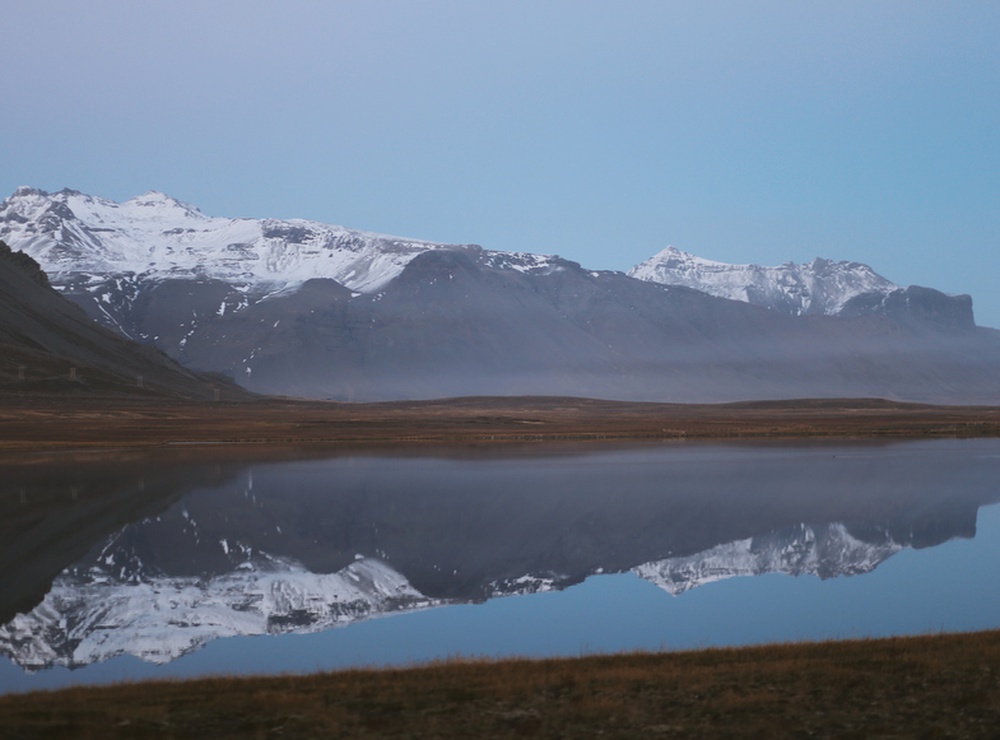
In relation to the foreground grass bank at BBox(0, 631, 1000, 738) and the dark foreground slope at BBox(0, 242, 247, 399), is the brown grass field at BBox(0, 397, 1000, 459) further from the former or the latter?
the foreground grass bank at BBox(0, 631, 1000, 738)

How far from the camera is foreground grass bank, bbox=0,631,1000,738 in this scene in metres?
12.6

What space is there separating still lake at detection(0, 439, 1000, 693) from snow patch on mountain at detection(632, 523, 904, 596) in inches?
4.9

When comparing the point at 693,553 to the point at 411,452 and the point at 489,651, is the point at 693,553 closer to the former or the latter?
the point at 489,651

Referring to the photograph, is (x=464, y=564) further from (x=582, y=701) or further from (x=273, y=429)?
(x=273, y=429)

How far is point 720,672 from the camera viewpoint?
50.5 feet

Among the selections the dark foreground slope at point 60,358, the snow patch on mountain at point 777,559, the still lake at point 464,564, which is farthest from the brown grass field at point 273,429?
the snow patch on mountain at point 777,559

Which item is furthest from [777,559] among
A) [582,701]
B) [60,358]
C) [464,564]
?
[60,358]

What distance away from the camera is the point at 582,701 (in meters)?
13.9

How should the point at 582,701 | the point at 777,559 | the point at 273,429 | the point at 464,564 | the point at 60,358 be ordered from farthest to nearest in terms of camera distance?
1. the point at 60,358
2. the point at 273,429
3. the point at 777,559
4. the point at 464,564
5. the point at 582,701

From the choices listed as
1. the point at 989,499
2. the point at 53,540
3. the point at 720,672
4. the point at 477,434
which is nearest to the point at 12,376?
the point at 477,434

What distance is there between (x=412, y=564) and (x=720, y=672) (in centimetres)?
1506

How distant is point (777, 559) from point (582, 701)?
56.2 ft

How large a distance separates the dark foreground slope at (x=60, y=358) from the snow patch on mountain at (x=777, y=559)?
124257 mm

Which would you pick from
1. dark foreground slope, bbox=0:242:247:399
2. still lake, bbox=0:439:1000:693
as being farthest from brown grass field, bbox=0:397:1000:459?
still lake, bbox=0:439:1000:693
